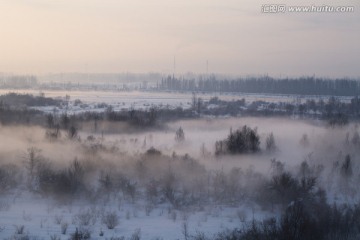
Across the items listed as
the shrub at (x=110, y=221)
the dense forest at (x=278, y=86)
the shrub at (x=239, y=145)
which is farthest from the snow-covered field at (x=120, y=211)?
the dense forest at (x=278, y=86)

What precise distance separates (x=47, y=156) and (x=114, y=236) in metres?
12.0

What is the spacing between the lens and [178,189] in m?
16.2

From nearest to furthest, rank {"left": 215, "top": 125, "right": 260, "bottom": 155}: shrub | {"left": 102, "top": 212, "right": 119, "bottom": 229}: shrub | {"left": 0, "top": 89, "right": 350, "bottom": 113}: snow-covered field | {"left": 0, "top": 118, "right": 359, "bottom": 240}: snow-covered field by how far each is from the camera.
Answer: {"left": 0, "top": 118, "right": 359, "bottom": 240}: snow-covered field → {"left": 102, "top": 212, "right": 119, "bottom": 229}: shrub → {"left": 215, "top": 125, "right": 260, "bottom": 155}: shrub → {"left": 0, "top": 89, "right": 350, "bottom": 113}: snow-covered field

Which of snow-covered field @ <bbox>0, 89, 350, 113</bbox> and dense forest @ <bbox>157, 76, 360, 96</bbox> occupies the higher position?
dense forest @ <bbox>157, 76, 360, 96</bbox>

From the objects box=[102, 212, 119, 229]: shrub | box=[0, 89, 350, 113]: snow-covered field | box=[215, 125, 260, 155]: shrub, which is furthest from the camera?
box=[0, 89, 350, 113]: snow-covered field

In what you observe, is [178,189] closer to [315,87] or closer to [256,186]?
[256,186]

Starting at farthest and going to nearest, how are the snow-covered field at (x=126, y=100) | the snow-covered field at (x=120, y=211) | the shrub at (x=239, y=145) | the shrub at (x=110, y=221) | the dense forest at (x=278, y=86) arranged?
1. the dense forest at (x=278, y=86)
2. the snow-covered field at (x=126, y=100)
3. the shrub at (x=239, y=145)
4. the shrub at (x=110, y=221)
5. the snow-covered field at (x=120, y=211)

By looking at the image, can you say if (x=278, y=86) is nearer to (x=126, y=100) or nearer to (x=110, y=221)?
(x=126, y=100)

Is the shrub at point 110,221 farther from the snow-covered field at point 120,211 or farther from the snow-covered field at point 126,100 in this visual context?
the snow-covered field at point 126,100

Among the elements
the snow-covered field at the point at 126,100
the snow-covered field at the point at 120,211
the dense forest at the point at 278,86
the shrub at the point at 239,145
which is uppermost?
the dense forest at the point at 278,86

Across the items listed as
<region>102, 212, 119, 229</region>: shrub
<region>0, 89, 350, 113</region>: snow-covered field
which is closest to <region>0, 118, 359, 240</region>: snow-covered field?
<region>102, 212, 119, 229</region>: shrub

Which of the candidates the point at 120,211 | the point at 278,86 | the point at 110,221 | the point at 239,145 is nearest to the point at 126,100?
the point at 278,86

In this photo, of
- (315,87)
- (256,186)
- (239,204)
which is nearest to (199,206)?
(239,204)

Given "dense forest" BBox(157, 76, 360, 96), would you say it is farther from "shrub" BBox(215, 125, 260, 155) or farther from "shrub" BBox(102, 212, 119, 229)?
"shrub" BBox(102, 212, 119, 229)
